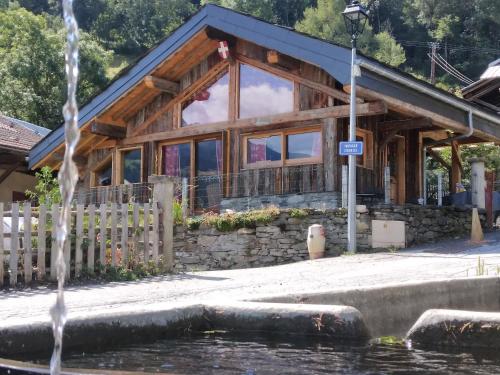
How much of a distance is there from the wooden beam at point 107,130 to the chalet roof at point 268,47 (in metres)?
0.30

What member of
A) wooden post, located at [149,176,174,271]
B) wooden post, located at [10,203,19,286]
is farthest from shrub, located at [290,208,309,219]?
wooden post, located at [10,203,19,286]

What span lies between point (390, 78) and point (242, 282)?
671cm

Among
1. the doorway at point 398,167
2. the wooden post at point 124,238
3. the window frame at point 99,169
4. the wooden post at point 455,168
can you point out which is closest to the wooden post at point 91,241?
the wooden post at point 124,238

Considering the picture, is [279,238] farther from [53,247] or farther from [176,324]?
[176,324]

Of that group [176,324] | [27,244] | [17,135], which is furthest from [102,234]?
[17,135]

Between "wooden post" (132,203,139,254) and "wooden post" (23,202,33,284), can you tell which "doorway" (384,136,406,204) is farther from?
"wooden post" (23,202,33,284)

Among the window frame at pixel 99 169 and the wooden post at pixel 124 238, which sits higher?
the window frame at pixel 99 169

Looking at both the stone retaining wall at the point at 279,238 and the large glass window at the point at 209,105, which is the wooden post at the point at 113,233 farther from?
the large glass window at the point at 209,105

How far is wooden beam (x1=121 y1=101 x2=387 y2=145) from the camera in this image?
1345 cm

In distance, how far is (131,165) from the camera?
1823cm

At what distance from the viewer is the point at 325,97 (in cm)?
1452

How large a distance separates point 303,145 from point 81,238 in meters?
7.46

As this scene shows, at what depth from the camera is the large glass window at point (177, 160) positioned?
55.8 ft

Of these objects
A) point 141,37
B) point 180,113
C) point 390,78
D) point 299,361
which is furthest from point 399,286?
point 141,37
